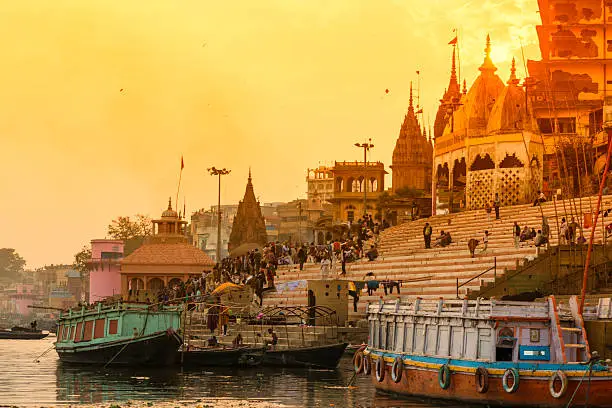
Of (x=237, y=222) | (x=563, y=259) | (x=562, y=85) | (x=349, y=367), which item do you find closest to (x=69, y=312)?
(x=349, y=367)

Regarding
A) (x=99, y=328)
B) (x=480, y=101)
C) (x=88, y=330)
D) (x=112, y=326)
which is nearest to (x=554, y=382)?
(x=112, y=326)

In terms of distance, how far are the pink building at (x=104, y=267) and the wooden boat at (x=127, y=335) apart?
7461 cm

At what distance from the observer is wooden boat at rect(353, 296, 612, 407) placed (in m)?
22.9

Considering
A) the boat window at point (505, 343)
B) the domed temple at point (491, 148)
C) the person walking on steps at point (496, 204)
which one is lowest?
the boat window at point (505, 343)

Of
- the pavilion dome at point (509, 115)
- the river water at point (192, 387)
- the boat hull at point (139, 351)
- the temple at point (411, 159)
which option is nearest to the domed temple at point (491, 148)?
the pavilion dome at point (509, 115)

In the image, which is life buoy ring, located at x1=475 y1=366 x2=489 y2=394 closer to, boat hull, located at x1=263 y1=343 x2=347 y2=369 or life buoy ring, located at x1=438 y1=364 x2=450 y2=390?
life buoy ring, located at x1=438 y1=364 x2=450 y2=390

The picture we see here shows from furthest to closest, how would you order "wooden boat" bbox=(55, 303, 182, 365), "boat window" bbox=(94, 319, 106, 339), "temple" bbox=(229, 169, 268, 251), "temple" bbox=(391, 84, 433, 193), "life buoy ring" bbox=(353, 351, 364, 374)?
"temple" bbox=(229, 169, 268, 251) → "temple" bbox=(391, 84, 433, 193) → "boat window" bbox=(94, 319, 106, 339) → "wooden boat" bbox=(55, 303, 182, 365) → "life buoy ring" bbox=(353, 351, 364, 374)

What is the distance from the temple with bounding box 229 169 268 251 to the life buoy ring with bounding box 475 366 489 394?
86.3 meters

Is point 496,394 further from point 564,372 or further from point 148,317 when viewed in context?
point 148,317

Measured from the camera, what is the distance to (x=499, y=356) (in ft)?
81.7

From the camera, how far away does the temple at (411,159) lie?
10031cm

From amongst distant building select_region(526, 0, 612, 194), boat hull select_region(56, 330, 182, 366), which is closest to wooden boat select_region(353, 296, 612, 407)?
boat hull select_region(56, 330, 182, 366)

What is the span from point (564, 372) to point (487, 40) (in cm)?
4152

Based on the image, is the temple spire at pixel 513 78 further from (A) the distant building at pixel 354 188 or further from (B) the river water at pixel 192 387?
(A) the distant building at pixel 354 188
